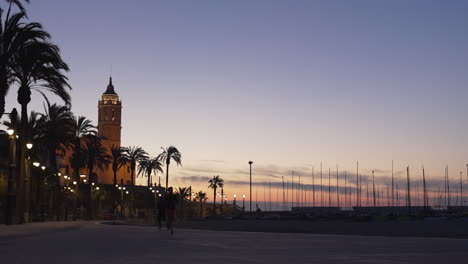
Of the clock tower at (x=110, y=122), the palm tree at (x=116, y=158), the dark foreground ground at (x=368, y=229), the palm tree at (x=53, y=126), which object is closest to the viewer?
the dark foreground ground at (x=368, y=229)

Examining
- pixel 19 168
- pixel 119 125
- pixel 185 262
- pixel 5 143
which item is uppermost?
pixel 119 125

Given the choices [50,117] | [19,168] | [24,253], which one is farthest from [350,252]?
[50,117]

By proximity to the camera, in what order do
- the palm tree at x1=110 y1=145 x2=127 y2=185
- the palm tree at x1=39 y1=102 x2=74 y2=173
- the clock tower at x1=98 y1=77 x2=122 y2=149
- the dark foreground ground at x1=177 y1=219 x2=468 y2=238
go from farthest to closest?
the clock tower at x1=98 y1=77 x2=122 y2=149
the palm tree at x1=110 y1=145 x2=127 y2=185
the palm tree at x1=39 y1=102 x2=74 y2=173
the dark foreground ground at x1=177 y1=219 x2=468 y2=238

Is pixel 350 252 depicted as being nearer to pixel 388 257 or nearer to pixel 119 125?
pixel 388 257

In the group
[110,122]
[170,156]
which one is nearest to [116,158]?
Answer: [170,156]

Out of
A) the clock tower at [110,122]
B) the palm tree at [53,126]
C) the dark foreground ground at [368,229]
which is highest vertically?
the clock tower at [110,122]

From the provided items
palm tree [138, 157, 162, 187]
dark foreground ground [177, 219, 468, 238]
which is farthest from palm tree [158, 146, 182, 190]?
dark foreground ground [177, 219, 468, 238]

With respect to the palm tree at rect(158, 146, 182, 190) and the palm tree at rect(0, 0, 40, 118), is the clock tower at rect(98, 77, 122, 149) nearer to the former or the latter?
the palm tree at rect(158, 146, 182, 190)

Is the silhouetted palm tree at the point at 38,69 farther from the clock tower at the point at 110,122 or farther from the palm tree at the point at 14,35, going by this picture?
the clock tower at the point at 110,122

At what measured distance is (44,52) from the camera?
125 ft

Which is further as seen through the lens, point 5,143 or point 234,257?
point 5,143

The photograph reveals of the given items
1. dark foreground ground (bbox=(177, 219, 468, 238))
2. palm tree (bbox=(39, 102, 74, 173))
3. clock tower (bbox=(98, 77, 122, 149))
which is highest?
clock tower (bbox=(98, 77, 122, 149))

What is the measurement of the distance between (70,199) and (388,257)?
92.3m

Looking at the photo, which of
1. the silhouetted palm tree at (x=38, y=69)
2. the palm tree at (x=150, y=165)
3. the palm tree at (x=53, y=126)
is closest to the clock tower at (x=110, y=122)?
the palm tree at (x=150, y=165)
